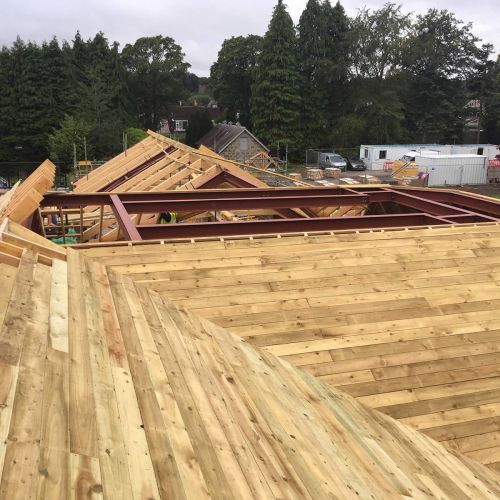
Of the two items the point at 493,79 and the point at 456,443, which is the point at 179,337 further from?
the point at 493,79

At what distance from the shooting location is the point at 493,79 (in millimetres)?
52531

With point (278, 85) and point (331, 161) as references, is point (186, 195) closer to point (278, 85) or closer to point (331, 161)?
point (331, 161)

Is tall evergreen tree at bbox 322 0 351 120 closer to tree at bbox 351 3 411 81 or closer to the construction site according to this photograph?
tree at bbox 351 3 411 81

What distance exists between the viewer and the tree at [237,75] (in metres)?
52.3

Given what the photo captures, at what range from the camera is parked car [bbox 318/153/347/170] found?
40.2 metres

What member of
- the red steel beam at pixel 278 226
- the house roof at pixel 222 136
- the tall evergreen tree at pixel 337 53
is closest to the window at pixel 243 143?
the house roof at pixel 222 136

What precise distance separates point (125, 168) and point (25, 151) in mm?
30486

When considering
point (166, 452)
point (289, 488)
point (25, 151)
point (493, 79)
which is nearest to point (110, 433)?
point (166, 452)

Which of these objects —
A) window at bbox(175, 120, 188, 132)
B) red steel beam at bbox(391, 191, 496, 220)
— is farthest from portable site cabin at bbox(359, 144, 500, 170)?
window at bbox(175, 120, 188, 132)

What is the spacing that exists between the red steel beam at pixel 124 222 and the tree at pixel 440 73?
50971 millimetres

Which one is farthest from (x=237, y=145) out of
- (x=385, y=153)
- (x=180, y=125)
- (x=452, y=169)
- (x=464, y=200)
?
(x=464, y=200)

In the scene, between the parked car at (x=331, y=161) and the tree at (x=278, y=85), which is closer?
the parked car at (x=331, y=161)

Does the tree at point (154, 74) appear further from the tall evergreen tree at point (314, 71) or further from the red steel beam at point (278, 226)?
the red steel beam at point (278, 226)

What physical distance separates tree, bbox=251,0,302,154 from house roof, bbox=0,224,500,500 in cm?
4374
